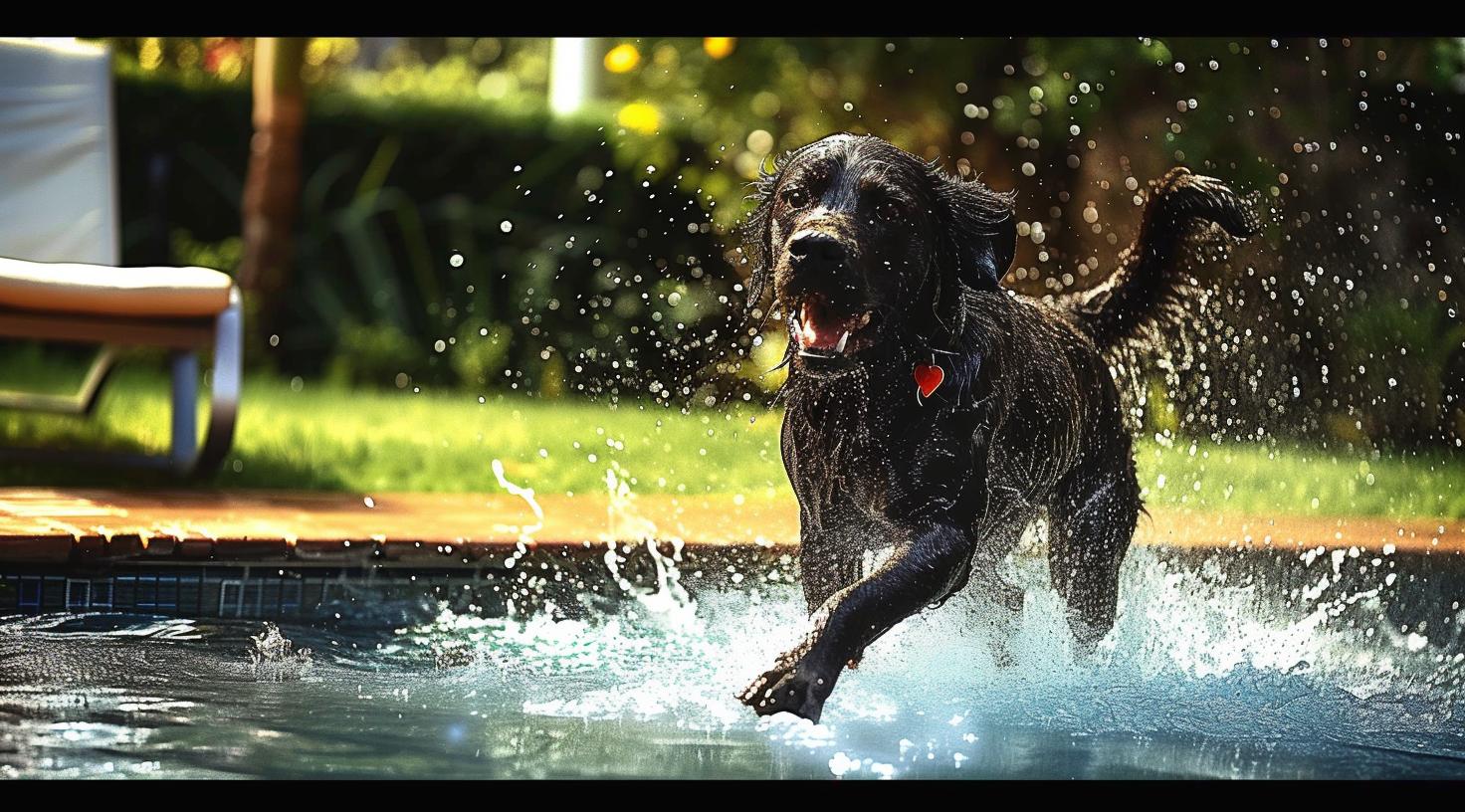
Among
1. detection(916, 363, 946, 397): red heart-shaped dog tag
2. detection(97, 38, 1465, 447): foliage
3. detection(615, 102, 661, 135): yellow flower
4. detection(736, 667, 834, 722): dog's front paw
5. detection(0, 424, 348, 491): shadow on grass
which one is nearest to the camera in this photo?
detection(736, 667, 834, 722): dog's front paw

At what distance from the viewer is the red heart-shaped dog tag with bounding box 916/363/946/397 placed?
147 inches

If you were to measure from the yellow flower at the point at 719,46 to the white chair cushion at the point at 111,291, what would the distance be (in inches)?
163

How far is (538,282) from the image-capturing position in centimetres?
1144

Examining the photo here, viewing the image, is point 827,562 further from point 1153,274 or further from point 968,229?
point 1153,274

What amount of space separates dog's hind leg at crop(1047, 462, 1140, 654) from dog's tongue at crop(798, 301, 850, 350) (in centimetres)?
113

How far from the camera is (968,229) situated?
3.86 m

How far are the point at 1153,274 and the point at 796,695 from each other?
2.09m

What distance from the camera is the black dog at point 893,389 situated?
141 inches

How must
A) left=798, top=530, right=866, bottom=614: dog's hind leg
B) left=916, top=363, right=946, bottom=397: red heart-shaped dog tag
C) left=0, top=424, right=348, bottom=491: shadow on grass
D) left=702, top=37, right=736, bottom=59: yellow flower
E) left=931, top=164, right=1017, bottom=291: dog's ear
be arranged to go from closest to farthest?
left=916, top=363, right=946, bottom=397: red heart-shaped dog tag → left=931, top=164, right=1017, bottom=291: dog's ear → left=798, top=530, right=866, bottom=614: dog's hind leg → left=0, top=424, right=348, bottom=491: shadow on grass → left=702, top=37, right=736, bottom=59: yellow flower

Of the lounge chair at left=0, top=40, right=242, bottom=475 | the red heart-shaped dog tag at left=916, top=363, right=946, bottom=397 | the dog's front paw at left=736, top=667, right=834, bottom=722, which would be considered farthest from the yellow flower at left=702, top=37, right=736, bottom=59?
the dog's front paw at left=736, top=667, right=834, bottom=722

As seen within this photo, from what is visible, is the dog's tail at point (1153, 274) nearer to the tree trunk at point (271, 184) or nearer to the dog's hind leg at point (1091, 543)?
the dog's hind leg at point (1091, 543)

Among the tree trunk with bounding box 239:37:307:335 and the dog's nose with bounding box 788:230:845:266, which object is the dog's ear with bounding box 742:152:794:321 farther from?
the tree trunk with bounding box 239:37:307:335

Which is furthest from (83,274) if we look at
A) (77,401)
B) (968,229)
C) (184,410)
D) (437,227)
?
(437,227)
